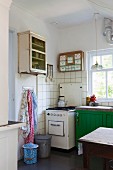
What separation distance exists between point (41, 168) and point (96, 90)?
7.37ft

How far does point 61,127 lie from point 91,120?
2.11 ft

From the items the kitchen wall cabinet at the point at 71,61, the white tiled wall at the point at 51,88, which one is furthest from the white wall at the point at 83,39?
the kitchen wall cabinet at the point at 71,61

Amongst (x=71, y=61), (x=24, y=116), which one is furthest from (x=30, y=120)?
(x=71, y=61)

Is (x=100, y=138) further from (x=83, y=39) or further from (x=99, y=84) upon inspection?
(x=83, y=39)

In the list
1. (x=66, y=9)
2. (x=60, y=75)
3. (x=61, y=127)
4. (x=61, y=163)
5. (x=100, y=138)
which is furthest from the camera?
(x=60, y=75)

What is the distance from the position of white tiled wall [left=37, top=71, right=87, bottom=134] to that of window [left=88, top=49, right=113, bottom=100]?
207 mm

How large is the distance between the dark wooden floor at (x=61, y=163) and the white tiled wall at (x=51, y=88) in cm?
77

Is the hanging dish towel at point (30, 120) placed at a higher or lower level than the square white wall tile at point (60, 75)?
lower

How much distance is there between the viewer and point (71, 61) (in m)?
4.72

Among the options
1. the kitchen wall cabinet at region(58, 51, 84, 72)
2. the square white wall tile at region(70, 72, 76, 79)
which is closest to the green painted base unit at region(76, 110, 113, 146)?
the square white wall tile at region(70, 72, 76, 79)

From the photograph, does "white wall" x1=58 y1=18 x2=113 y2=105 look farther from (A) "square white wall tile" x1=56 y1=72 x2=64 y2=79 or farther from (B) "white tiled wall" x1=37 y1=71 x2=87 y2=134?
(A) "square white wall tile" x1=56 y1=72 x2=64 y2=79

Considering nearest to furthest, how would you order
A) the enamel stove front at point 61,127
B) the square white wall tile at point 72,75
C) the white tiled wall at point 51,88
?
1. the enamel stove front at point 61,127
2. the white tiled wall at point 51,88
3. the square white wall tile at point 72,75

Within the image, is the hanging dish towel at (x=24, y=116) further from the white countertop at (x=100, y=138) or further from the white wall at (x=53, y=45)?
the white countertop at (x=100, y=138)

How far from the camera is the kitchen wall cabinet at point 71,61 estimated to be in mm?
4617
